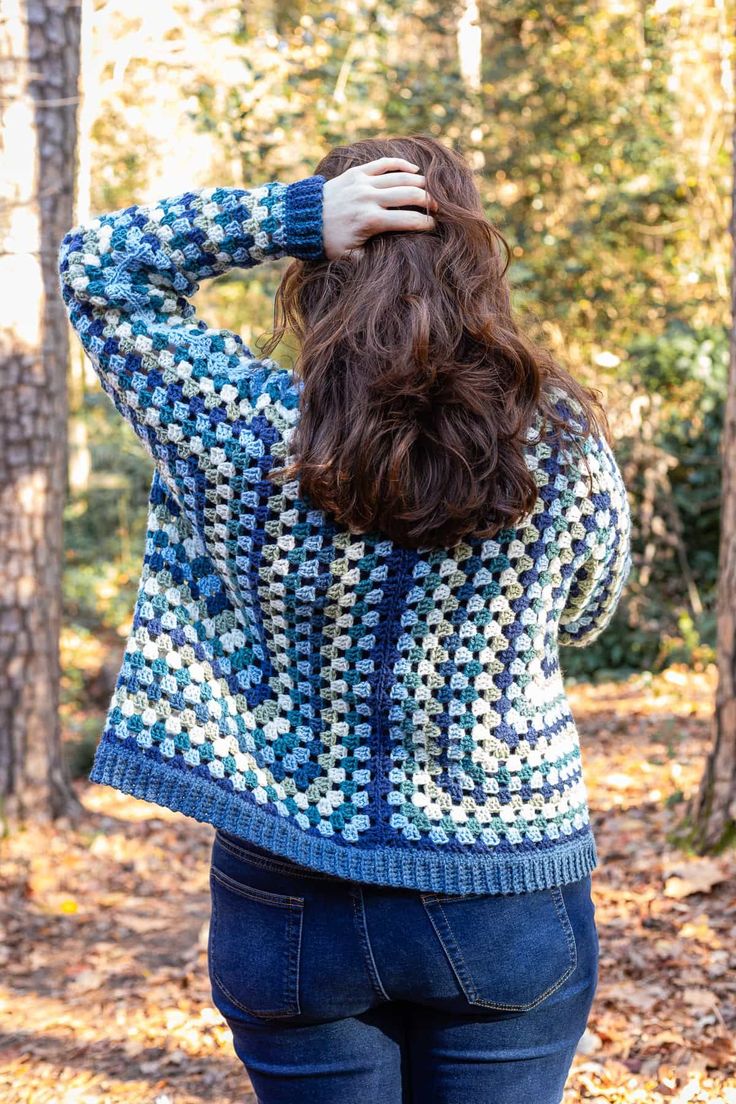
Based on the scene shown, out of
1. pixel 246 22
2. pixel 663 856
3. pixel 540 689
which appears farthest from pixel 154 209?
pixel 246 22

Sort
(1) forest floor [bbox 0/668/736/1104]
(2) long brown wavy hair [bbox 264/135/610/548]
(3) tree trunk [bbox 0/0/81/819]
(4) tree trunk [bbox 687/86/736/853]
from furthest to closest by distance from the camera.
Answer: (3) tree trunk [bbox 0/0/81/819] < (4) tree trunk [bbox 687/86/736/853] < (1) forest floor [bbox 0/668/736/1104] < (2) long brown wavy hair [bbox 264/135/610/548]

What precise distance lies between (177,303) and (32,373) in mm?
3253

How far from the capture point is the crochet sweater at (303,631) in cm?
137

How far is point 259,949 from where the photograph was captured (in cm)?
143

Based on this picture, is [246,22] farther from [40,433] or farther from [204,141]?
[40,433]

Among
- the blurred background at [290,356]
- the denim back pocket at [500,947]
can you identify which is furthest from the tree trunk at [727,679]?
the denim back pocket at [500,947]

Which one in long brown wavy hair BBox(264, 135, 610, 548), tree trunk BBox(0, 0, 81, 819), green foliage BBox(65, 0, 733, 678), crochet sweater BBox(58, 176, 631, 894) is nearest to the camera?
long brown wavy hair BBox(264, 135, 610, 548)

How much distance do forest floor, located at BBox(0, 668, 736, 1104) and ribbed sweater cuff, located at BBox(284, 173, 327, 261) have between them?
2248 mm

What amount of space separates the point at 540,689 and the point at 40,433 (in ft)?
11.6

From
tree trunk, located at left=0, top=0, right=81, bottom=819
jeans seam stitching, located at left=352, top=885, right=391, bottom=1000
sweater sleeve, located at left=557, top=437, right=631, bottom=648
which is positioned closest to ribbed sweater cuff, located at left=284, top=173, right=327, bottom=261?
sweater sleeve, located at left=557, top=437, right=631, bottom=648

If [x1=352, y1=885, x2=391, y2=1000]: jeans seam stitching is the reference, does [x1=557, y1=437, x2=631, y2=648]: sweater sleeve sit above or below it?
above

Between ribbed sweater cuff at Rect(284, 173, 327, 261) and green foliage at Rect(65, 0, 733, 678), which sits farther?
green foliage at Rect(65, 0, 733, 678)

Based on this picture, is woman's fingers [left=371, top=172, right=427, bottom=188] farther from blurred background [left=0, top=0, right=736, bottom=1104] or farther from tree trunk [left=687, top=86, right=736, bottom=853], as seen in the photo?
tree trunk [left=687, top=86, right=736, bottom=853]

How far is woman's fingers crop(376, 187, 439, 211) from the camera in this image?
1327 mm
